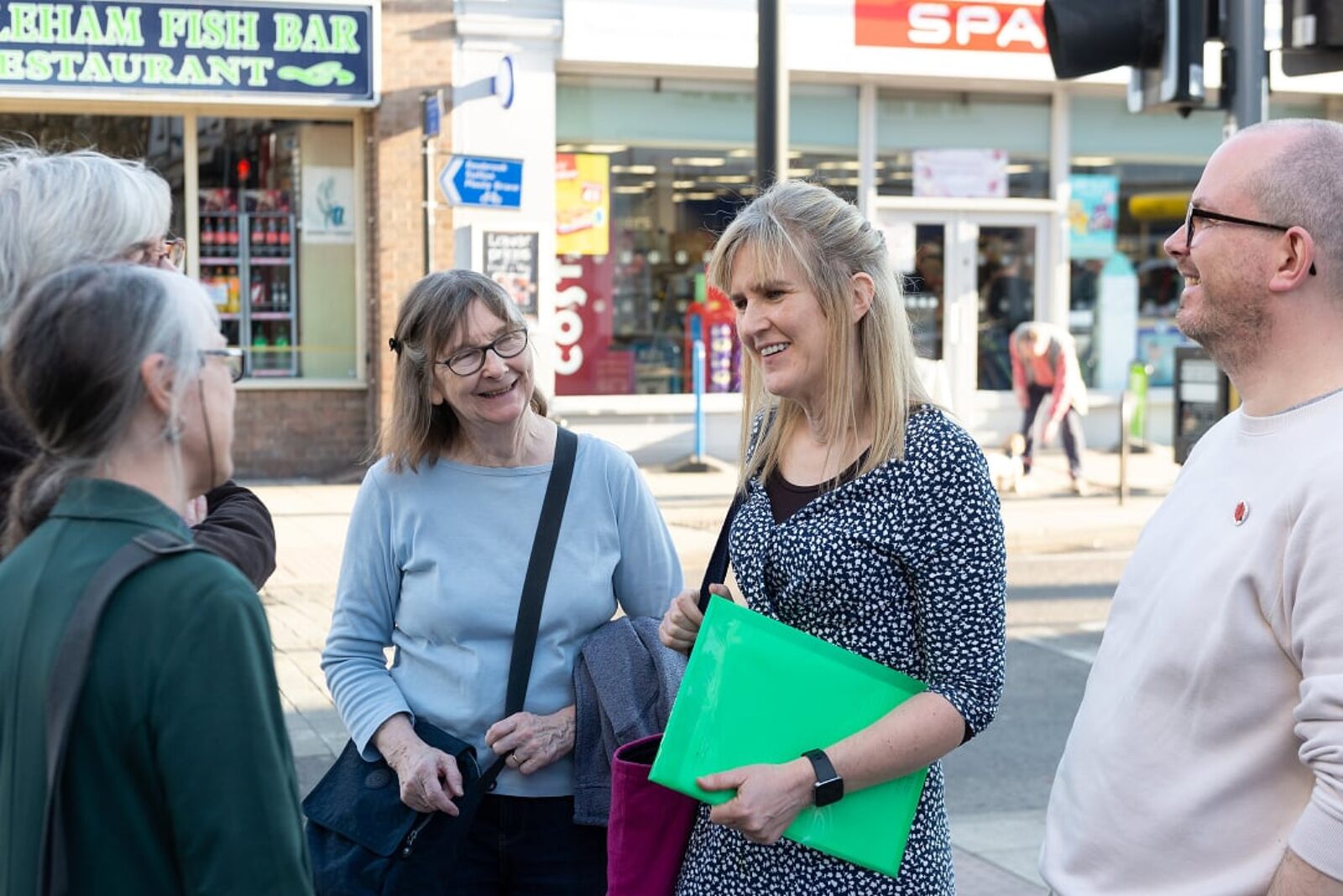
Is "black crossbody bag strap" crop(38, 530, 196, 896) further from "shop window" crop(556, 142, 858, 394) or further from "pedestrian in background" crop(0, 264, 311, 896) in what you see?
"shop window" crop(556, 142, 858, 394)

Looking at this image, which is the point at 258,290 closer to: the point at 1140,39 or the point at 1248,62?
the point at 1140,39

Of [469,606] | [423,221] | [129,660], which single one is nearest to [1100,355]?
[423,221]

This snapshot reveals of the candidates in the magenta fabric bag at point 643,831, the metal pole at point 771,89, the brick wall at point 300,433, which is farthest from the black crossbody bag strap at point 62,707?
the brick wall at point 300,433

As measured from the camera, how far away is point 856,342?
8.71ft

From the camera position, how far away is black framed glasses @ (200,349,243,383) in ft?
6.04

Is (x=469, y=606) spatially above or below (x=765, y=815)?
above

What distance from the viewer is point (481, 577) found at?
307 cm

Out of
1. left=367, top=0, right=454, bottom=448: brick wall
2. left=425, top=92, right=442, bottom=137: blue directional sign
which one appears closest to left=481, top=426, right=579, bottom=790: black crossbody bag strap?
left=425, top=92, right=442, bottom=137: blue directional sign

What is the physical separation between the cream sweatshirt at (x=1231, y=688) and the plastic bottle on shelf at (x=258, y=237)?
1447 centimetres

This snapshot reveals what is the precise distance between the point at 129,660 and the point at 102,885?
25cm

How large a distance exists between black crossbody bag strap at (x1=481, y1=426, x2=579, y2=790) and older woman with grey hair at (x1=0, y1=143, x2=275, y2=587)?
0.59m

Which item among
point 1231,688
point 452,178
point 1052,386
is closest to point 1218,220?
point 1231,688

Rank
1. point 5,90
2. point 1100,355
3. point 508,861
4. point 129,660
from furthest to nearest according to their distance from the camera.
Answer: point 1100,355 < point 5,90 < point 508,861 < point 129,660

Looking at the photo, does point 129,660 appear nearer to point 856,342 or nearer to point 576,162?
point 856,342
